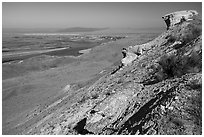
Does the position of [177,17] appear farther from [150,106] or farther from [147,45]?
[150,106]

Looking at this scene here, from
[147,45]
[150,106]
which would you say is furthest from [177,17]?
[150,106]

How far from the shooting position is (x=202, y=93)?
543cm

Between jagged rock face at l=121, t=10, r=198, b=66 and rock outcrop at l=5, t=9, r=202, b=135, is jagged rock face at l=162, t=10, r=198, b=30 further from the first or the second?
rock outcrop at l=5, t=9, r=202, b=135

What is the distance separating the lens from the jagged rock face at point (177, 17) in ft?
51.7

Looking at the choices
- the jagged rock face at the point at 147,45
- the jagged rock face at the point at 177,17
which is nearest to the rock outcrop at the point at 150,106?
the jagged rock face at the point at 147,45

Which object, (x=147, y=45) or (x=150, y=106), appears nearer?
→ (x=150, y=106)


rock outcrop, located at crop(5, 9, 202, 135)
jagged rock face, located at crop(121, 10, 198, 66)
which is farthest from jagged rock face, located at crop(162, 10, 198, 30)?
rock outcrop, located at crop(5, 9, 202, 135)

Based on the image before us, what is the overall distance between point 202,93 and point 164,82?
220 cm

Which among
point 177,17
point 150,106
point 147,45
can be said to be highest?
point 177,17

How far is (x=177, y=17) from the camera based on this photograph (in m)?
16.5

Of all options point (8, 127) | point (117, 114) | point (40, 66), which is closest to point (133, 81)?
point (117, 114)

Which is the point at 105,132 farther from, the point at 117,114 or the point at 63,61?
the point at 63,61

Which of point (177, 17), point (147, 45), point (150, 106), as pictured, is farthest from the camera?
point (177, 17)

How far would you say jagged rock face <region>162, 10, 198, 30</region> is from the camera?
15.8 m
